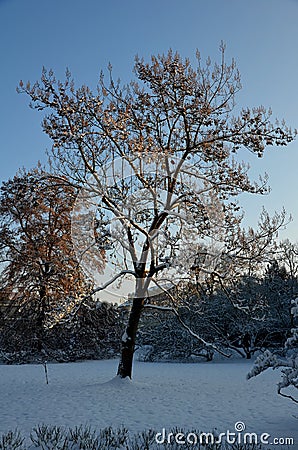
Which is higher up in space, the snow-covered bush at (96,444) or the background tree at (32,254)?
the background tree at (32,254)

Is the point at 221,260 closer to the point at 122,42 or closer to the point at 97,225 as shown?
the point at 97,225

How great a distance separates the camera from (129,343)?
34.8 ft

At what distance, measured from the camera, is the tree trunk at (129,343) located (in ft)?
34.5

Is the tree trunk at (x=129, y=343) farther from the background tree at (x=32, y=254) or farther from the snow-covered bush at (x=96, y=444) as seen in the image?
the background tree at (x=32, y=254)

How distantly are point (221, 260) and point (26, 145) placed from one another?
5.69 m

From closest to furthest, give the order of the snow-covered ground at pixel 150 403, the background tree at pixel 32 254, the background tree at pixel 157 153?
the snow-covered ground at pixel 150 403, the background tree at pixel 157 153, the background tree at pixel 32 254

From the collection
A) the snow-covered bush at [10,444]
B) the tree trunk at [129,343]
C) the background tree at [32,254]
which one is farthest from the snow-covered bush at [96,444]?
the background tree at [32,254]

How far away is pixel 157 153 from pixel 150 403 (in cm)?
570

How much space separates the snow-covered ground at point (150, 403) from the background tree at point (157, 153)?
151cm

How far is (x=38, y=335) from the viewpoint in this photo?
57.1 ft

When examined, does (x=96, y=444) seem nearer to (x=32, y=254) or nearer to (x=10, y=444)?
(x=10, y=444)

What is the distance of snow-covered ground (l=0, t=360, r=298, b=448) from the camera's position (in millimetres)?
6238

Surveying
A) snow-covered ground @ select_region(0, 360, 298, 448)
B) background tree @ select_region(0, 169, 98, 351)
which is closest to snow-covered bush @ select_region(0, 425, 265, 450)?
snow-covered ground @ select_region(0, 360, 298, 448)

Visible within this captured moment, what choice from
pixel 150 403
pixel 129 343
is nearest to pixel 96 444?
pixel 150 403
